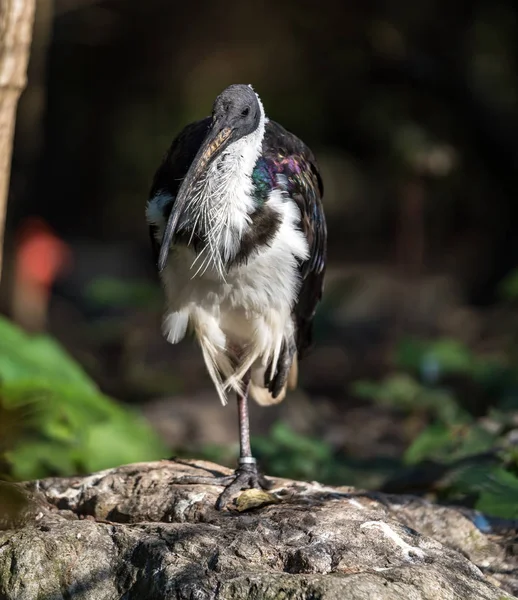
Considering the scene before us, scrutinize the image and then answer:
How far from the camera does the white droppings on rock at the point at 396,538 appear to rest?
3.77 metres

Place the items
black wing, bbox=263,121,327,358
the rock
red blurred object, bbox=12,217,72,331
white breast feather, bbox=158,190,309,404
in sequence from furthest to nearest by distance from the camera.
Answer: red blurred object, bbox=12,217,72,331 < black wing, bbox=263,121,327,358 < white breast feather, bbox=158,190,309,404 < the rock

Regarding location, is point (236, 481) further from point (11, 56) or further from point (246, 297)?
point (11, 56)

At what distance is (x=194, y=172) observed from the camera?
176 inches

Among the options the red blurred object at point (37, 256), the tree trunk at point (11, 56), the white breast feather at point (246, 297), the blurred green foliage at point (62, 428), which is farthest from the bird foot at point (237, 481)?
the red blurred object at point (37, 256)

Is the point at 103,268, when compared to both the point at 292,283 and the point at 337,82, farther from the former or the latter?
the point at 292,283

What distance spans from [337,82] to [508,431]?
32.9 feet

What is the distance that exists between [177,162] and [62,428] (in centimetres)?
202

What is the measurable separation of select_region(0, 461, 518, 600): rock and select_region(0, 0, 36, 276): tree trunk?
1.92 m

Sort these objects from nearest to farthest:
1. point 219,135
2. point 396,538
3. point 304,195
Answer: point 396,538
point 219,135
point 304,195

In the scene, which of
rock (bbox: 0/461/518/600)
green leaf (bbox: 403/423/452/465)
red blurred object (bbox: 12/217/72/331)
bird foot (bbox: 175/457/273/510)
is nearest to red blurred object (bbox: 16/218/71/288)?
red blurred object (bbox: 12/217/72/331)

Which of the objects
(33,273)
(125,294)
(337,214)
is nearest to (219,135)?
(125,294)

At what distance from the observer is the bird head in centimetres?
445

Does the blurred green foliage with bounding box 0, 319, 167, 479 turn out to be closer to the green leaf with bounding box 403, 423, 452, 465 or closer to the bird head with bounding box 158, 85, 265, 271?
the bird head with bounding box 158, 85, 265, 271

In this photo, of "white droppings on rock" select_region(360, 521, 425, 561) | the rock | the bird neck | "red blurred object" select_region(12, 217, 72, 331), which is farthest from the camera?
"red blurred object" select_region(12, 217, 72, 331)
